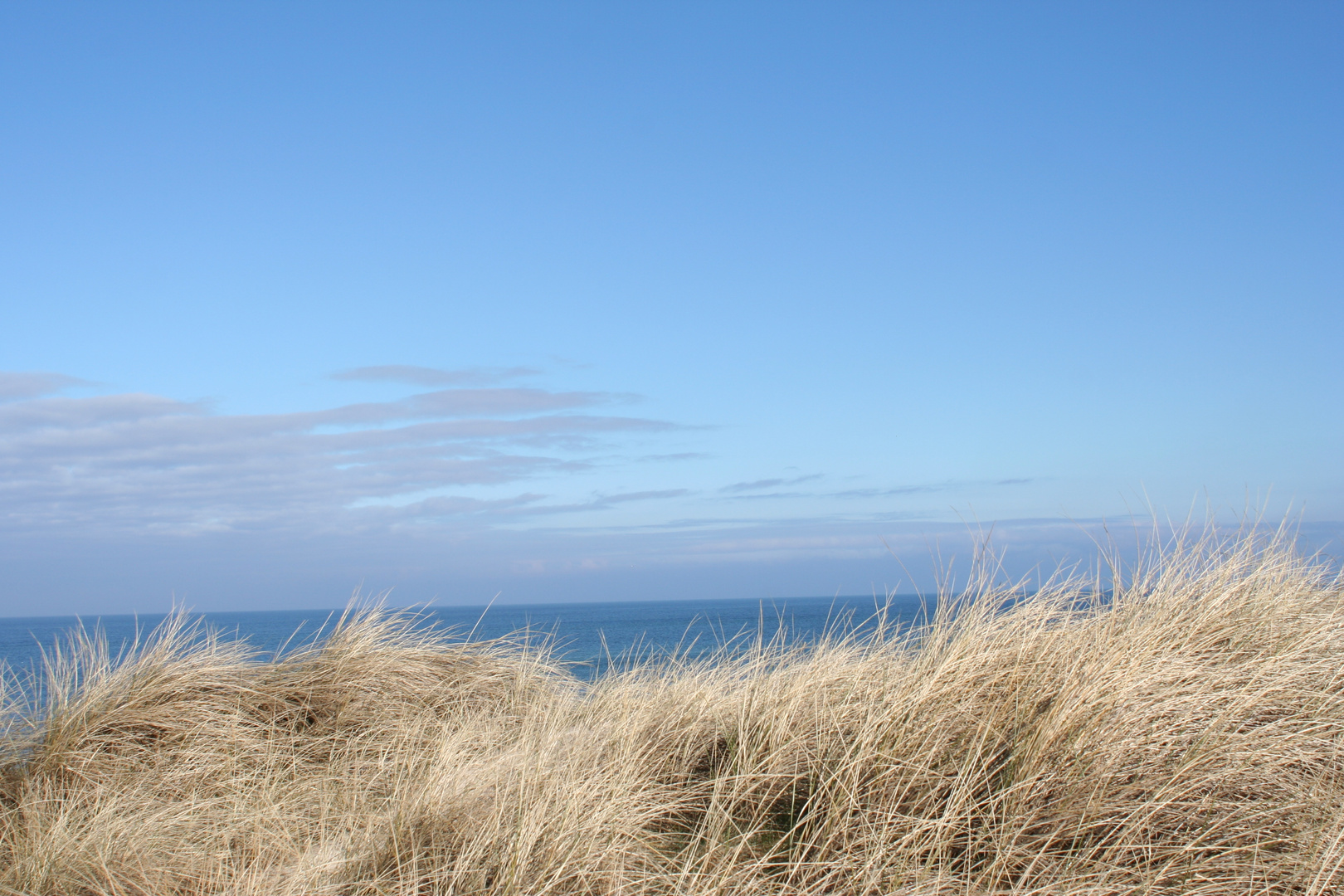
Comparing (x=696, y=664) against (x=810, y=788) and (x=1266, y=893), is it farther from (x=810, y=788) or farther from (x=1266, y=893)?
(x=1266, y=893)

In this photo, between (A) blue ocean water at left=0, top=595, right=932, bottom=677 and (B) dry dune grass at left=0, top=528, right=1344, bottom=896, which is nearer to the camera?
(B) dry dune grass at left=0, top=528, right=1344, bottom=896

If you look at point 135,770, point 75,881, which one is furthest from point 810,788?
point 135,770

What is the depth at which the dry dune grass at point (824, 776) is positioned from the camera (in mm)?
2787

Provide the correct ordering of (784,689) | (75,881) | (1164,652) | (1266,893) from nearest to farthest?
(1266,893), (75,881), (1164,652), (784,689)

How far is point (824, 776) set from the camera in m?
3.35

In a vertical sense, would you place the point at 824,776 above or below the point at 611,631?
above

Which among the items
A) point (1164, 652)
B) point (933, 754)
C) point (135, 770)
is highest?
point (1164, 652)

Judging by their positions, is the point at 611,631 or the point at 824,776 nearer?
the point at 824,776

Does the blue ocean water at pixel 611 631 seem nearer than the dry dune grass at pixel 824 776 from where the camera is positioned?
No

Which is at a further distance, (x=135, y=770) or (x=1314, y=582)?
(x=1314, y=582)

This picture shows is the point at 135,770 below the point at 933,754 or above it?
below

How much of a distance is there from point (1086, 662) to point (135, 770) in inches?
189

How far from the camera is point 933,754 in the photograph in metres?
3.20

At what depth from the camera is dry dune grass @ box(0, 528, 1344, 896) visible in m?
2.79
